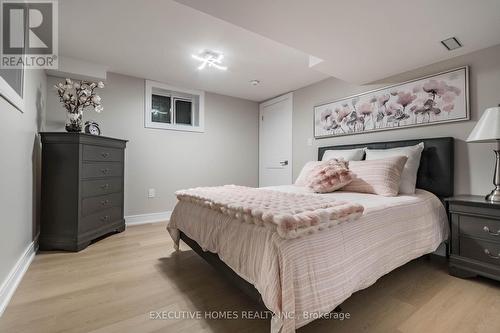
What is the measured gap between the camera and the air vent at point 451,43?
1927 mm

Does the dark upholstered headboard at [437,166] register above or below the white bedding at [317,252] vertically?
above

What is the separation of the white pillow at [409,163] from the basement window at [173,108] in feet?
9.66

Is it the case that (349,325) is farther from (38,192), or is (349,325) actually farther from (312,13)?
(38,192)

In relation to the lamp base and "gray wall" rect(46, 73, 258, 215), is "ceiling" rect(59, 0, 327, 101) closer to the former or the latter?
"gray wall" rect(46, 73, 258, 215)

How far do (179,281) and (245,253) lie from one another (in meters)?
0.84

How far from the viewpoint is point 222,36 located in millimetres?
2293

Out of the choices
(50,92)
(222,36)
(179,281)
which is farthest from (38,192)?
(222,36)

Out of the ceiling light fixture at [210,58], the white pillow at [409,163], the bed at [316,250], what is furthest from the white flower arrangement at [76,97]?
the white pillow at [409,163]

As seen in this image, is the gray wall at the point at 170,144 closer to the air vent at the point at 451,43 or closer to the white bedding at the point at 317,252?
the white bedding at the point at 317,252

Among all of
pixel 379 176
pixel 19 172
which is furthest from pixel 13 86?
pixel 379 176

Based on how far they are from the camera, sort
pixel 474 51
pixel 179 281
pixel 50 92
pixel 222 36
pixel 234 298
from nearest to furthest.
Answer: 1. pixel 234 298
2. pixel 179 281
3. pixel 474 51
4. pixel 222 36
5. pixel 50 92

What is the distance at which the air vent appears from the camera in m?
1.93

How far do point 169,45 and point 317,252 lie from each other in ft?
8.33

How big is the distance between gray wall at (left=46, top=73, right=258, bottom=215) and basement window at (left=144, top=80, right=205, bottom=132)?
100mm
